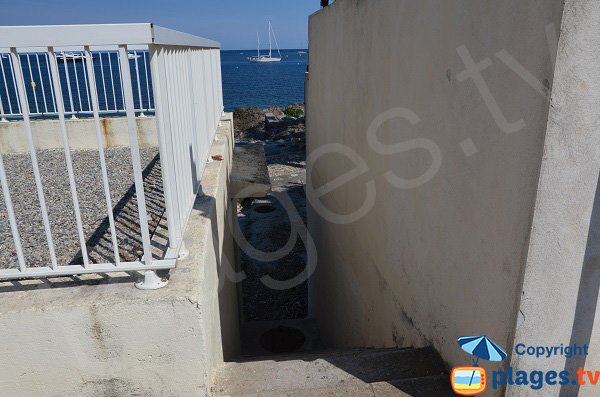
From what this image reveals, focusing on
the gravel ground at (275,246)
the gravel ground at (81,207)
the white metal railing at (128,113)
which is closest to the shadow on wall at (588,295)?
the white metal railing at (128,113)

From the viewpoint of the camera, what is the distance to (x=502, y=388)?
2.06 meters

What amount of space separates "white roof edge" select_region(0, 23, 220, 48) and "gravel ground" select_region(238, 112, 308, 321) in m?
7.02

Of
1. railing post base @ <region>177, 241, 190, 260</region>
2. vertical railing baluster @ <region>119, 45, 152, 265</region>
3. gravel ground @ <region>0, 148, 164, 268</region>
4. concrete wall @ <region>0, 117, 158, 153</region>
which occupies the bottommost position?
gravel ground @ <region>0, 148, 164, 268</region>

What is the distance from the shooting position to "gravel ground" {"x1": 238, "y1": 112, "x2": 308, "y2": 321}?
8.83 m

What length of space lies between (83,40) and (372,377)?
234cm

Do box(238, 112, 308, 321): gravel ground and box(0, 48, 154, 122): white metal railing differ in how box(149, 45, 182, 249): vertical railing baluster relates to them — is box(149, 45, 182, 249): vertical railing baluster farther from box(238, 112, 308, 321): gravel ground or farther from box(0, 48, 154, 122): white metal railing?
box(238, 112, 308, 321): gravel ground

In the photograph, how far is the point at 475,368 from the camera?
2.22 m

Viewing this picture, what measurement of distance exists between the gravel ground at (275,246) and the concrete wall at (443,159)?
153 inches

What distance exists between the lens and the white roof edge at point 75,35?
1919 mm

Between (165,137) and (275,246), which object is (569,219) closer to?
(165,137)

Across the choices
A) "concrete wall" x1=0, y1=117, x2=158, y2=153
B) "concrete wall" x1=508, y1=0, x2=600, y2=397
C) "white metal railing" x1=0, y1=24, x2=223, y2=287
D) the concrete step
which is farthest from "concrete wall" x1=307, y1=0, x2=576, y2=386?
"concrete wall" x1=0, y1=117, x2=158, y2=153

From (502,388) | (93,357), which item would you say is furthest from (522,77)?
(93,357)

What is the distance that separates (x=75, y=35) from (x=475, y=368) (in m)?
2.44

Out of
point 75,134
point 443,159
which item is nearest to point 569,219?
point 443,159
